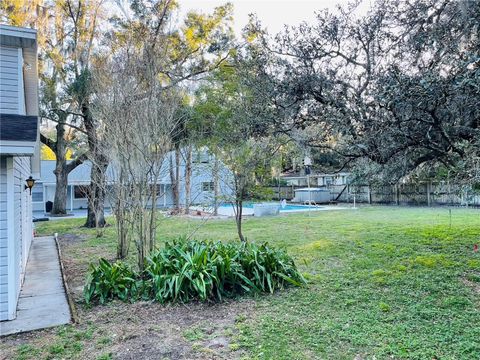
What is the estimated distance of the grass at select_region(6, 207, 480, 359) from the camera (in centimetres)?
354

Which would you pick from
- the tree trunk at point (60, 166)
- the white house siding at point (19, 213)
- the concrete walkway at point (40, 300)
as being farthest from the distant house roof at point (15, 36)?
the tree trunk at point (60, 166)

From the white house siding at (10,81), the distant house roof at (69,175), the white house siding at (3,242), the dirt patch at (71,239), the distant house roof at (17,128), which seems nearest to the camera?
the distant house roof at (17,128)

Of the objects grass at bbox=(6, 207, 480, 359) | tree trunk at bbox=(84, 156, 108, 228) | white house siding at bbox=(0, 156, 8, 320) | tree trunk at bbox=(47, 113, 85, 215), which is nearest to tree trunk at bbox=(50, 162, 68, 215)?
tree trunk at bbox=(47, 113, 85, 215)

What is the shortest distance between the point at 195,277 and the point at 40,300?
2366 mm

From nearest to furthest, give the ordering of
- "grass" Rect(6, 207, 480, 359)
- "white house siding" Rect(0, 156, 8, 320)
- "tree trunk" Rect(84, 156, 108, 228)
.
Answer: "grass" Rect(6, 207, 480, 359) → "white house siding" Rect(0, 156, 8, 320) → "tree trunk" Rect(84, 156, 108, 228)

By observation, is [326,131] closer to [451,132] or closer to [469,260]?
[451,132]

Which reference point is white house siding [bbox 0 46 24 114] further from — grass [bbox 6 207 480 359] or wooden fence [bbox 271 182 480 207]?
wooden fence [bbox 271 182 480 207]

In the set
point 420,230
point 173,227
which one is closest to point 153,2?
point 173,227

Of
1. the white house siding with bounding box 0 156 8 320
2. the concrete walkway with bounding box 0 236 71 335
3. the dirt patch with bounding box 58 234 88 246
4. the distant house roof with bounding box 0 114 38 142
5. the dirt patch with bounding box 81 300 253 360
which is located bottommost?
the dirt patch with bounding box 81 300 253 360

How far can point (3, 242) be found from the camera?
4488mm

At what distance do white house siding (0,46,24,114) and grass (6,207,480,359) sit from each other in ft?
10.4

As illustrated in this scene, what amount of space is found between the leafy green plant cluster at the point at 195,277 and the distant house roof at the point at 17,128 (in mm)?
2231

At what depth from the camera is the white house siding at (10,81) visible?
488 centimetres

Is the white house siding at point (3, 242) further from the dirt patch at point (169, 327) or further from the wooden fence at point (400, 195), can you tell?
the wooden fence at point (400, 195)
